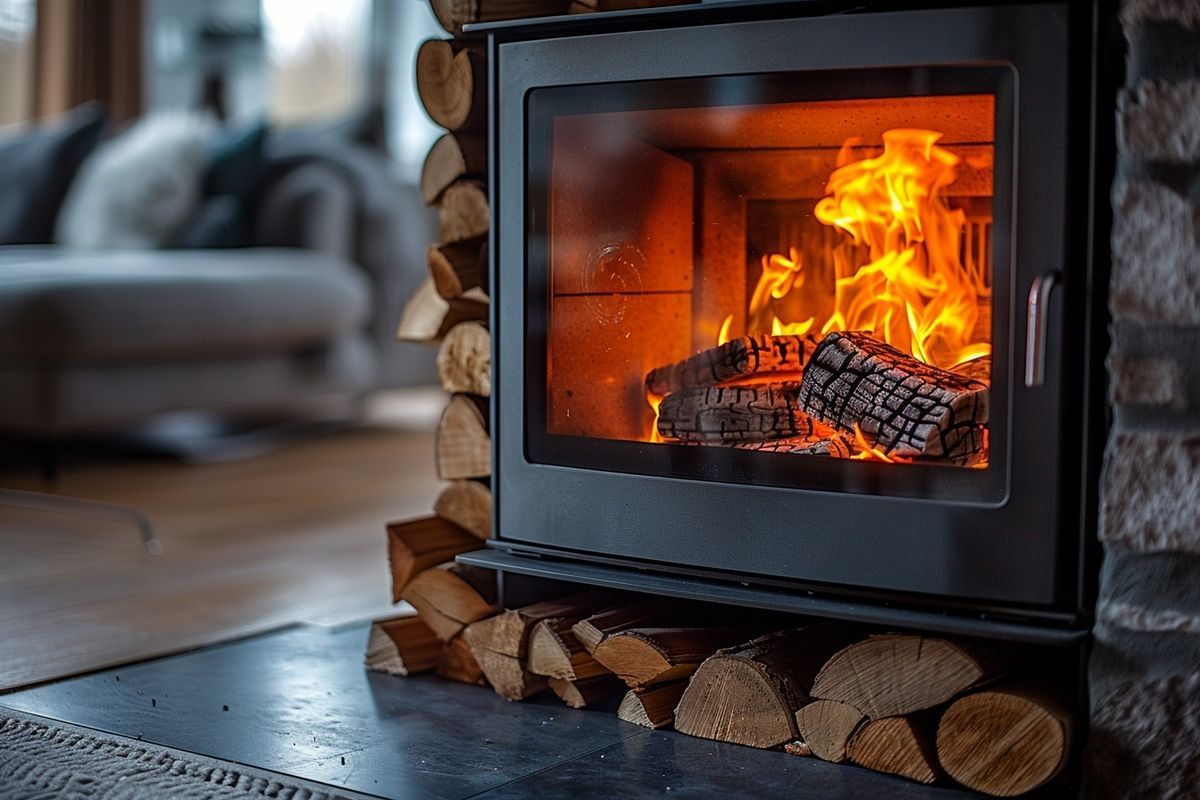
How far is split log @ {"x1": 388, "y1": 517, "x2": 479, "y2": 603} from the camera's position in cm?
179

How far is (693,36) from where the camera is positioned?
4.86ft

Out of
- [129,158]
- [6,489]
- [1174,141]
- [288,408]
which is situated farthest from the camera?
[288,408]

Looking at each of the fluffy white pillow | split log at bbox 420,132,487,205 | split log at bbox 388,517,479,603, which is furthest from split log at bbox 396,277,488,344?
the fluffy white pillow

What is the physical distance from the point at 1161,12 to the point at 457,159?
80 centimetres

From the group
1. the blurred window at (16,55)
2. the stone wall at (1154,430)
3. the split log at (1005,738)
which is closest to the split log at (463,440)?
the split log at (1005,738)

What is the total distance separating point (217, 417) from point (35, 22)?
2.04 meters

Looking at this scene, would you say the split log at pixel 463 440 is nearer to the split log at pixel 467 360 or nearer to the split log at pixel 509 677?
the split log at pixel 467 360

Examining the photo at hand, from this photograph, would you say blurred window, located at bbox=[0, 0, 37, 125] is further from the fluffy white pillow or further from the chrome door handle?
the chrome door handle

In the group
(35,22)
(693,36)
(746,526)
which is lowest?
(746,526)

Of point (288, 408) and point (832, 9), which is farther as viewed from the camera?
point (288, 408)

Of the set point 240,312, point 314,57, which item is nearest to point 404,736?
point 240,312

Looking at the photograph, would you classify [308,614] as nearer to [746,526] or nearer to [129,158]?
[746,526]

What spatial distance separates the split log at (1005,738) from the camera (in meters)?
1.32

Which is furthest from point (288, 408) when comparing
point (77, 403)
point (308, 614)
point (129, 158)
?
point (308, 614)
